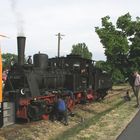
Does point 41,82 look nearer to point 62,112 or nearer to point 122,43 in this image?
point 62,112

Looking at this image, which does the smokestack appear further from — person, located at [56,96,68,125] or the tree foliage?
the tree foliage

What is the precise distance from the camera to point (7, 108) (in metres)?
14.3

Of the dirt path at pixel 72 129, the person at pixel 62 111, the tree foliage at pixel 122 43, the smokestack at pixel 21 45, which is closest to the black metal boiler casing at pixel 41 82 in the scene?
the smokestack at pixel 21 45

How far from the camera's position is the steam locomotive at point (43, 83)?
16.1 metres

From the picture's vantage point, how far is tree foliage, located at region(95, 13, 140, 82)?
41875 mm

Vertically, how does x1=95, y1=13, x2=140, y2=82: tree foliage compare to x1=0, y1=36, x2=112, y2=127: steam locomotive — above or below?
above

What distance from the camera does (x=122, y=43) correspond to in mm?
41750

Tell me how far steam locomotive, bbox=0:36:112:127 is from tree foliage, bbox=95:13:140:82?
16.9 m

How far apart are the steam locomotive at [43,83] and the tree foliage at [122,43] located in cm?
1690

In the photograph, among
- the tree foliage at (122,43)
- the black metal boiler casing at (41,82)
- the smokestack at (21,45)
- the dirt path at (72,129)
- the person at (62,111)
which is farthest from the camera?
the tree foliage at (122,43)

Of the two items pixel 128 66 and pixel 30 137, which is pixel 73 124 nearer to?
pixel 30 137

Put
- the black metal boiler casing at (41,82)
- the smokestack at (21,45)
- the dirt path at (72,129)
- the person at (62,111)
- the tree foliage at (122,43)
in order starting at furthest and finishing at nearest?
the tree foliage at (122,43) → the person at (62,111) → the smokestack at (21,45) → the black metal boiler casing at (41,82) → the dirt path at (72,129)

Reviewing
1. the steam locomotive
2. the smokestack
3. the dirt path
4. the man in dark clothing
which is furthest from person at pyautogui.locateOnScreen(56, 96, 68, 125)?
the smokestack

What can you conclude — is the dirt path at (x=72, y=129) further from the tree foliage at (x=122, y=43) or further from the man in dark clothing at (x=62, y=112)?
the tree foliage at (x=122, y=43)
